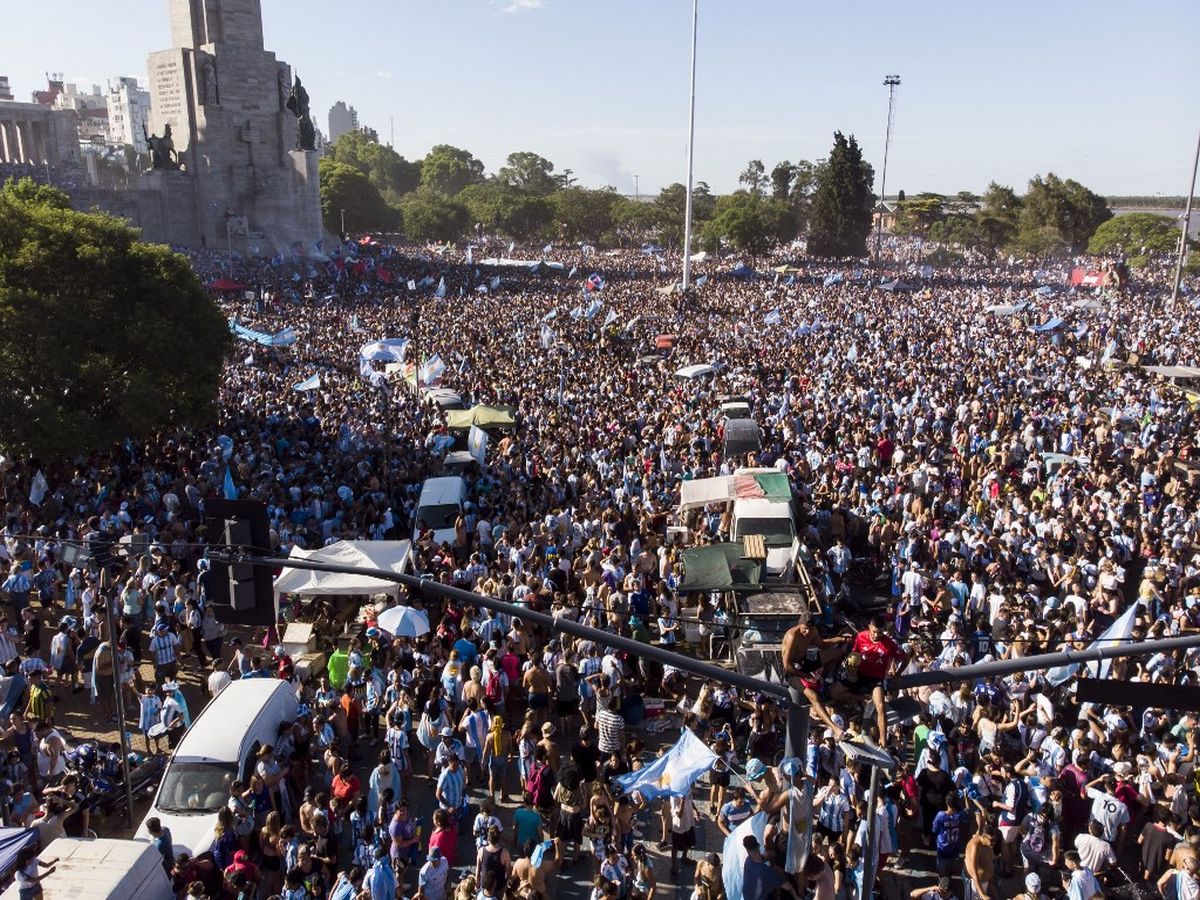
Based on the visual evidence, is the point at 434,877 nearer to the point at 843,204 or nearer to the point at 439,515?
the point at 439,515

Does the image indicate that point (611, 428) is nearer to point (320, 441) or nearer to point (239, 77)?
point (320, 441)

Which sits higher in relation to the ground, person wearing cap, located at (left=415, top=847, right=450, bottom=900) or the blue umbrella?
the blue umbrella

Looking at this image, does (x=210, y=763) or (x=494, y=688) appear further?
(x=494, y=688)

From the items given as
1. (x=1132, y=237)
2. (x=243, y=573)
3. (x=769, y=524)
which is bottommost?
(x=769, y=524)

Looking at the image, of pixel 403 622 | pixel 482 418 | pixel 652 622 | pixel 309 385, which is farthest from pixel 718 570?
pixel 309 385

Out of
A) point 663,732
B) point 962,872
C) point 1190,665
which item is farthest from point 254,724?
point 1190,665

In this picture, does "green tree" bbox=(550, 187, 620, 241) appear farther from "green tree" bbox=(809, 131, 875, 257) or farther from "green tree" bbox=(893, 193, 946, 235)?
"green tree" bbox=(893, 193, 946, 235)

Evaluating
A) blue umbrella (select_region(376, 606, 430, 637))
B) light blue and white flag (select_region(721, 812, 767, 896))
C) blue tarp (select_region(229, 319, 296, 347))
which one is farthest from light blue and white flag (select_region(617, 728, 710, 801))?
blue tarp (select_region(229, 319, 296, 347))
